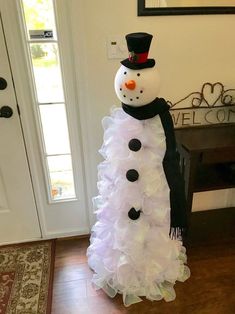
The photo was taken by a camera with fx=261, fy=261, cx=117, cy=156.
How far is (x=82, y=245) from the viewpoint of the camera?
69.3 inches

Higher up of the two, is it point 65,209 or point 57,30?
point 57,30

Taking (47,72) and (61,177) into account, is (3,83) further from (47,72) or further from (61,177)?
(61,177)

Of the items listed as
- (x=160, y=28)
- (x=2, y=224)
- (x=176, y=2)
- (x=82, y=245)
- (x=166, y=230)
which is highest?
(x=176, y=2)

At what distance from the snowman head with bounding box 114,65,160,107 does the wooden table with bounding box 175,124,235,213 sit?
407 mm

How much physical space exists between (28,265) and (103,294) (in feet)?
1.66

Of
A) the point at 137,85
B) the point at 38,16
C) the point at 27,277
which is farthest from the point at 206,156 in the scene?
the point at 27,277

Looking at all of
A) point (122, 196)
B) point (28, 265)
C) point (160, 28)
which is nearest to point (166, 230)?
point (122, 196)

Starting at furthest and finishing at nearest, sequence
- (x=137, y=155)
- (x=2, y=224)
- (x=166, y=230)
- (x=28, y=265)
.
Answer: (x=2, y=224)
(x=28, y=265)
(x=166, y=230)
(x=137, y=155)

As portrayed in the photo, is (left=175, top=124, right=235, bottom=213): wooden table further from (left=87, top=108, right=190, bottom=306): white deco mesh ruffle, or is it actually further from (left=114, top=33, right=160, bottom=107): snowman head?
(left=114, top=33, right=160, bottom=107): snowman head

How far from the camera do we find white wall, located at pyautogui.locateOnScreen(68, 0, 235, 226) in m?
1.33

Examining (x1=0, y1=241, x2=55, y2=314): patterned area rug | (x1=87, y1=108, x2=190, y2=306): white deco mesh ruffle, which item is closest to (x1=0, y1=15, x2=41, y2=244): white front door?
(x1=0, y1=241, x2=55, y2=314): patterned area rug

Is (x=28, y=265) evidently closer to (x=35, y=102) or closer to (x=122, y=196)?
(x=122, y=196)

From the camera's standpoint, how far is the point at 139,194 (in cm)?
118

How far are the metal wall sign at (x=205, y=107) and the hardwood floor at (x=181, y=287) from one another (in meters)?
0.77
